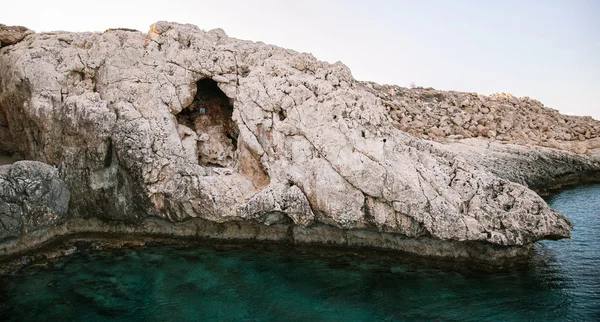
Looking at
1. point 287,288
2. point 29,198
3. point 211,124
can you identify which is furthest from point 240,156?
point 29,198

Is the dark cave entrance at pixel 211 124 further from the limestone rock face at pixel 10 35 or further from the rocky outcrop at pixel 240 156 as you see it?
the limestone rock face at pixel 10 35

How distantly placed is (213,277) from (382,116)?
9679mm

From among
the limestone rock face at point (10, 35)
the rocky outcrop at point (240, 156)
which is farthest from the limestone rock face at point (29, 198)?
the limestone rock face at point (10, 35)

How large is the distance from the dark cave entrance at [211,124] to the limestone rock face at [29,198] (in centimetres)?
585

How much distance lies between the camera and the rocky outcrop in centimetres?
1443

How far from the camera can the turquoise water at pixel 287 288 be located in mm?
11383

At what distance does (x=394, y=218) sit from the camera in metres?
14.4

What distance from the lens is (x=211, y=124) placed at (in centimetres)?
1850

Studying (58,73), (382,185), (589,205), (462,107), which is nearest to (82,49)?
(58,73)

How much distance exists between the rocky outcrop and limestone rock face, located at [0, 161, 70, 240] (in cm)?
56

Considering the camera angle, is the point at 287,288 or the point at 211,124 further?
the point at 211,124

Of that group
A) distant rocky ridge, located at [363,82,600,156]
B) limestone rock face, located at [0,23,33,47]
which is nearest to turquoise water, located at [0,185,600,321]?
limestone rock face, located at [0,23,33,47]

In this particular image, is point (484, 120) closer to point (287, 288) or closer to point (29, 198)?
point (287, 288)

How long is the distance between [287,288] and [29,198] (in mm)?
10586
